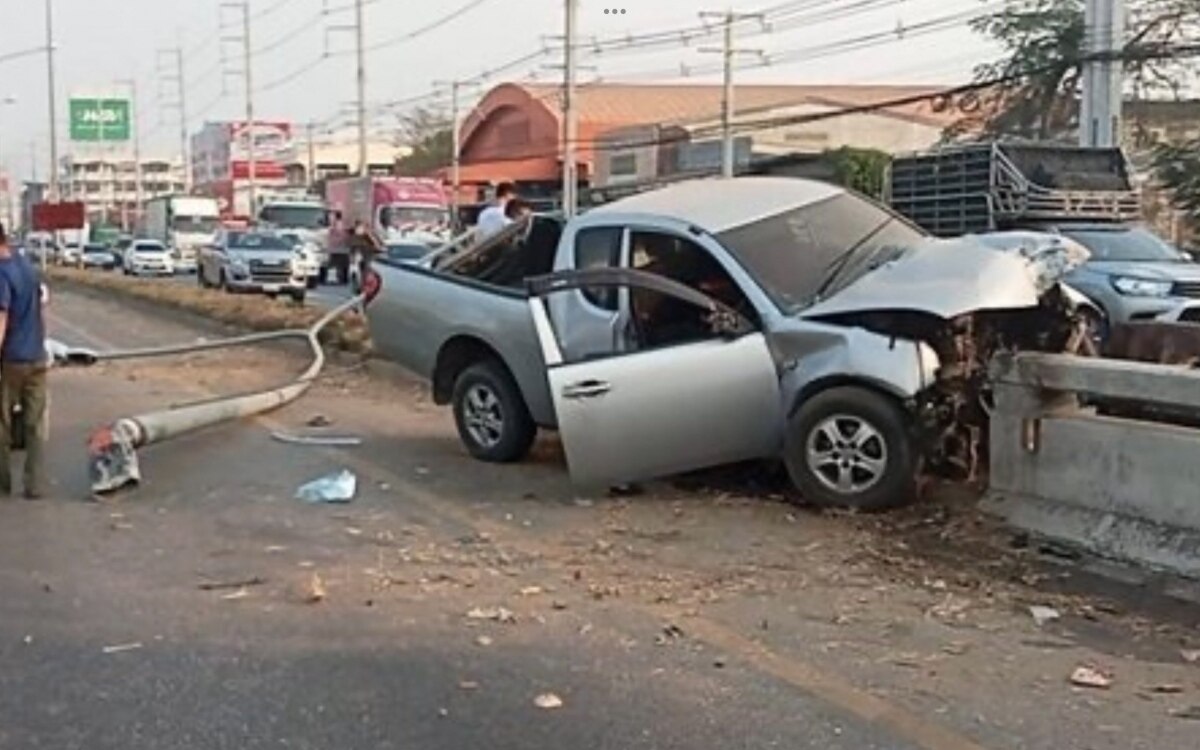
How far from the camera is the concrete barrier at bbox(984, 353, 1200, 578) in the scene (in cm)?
789

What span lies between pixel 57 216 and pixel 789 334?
151 feet

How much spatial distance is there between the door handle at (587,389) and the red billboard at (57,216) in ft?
148

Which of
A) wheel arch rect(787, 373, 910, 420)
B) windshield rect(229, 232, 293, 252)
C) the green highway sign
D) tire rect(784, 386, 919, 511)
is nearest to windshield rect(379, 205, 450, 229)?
windshield rect(229, 232, 293, 252)

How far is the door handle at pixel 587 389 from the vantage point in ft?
32.9

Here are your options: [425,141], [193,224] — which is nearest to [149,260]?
[193,224]

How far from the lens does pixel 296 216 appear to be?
60312 mm

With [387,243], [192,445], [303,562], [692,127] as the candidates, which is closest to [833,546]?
[303,562]

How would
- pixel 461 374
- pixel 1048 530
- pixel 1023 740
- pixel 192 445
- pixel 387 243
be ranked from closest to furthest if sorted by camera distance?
pixel 1023 740
pixel 1048 530
pixel 461 374
pixel 192 445
pixel 387 243

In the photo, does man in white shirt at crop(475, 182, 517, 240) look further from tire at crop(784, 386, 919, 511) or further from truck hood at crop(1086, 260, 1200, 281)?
tire at crop(784, 386, 919, 511)

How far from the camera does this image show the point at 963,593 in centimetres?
789

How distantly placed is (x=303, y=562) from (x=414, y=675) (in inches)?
93.7

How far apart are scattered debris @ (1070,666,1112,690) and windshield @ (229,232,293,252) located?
3511cm

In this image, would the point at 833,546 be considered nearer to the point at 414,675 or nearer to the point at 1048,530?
the point at 1048,530

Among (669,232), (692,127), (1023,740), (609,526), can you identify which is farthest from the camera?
(692,127)
